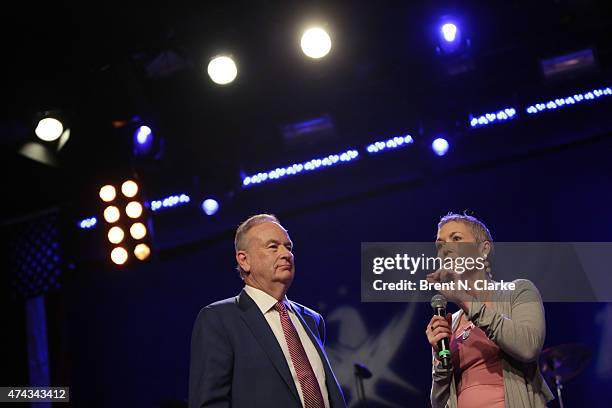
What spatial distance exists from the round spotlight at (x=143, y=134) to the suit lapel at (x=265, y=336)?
3.16m

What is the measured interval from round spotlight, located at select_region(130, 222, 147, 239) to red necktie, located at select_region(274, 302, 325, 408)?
257cm

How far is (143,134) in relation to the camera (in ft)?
19.1

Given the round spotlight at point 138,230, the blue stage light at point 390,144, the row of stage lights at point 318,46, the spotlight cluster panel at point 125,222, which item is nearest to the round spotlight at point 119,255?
the spotlight cluster panel at point 125,222

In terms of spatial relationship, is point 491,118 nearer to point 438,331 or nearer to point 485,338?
point 485,338

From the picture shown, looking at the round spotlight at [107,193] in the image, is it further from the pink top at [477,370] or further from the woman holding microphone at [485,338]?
the pink top at [477,370]

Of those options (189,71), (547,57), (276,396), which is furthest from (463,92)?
(276,396)

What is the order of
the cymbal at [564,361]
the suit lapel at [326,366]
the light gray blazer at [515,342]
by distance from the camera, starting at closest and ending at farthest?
the light gray blazer at [515,342]
the suit lapel at [326,366]
the cymbal at [564,361]

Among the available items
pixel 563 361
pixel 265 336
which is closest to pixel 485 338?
pixel 265 336

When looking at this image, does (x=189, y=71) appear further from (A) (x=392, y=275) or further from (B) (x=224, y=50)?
(A) (x=392, y=275)

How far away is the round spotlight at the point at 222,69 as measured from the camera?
5.29 metres

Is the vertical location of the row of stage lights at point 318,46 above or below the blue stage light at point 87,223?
above

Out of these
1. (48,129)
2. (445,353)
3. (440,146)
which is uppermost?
(48,129)

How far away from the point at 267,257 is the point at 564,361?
240cm

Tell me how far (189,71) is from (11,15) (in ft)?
4.86
